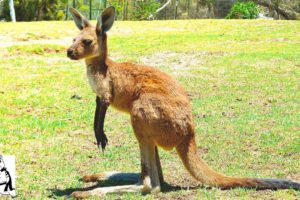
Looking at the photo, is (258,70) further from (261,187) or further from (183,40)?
(261,187)

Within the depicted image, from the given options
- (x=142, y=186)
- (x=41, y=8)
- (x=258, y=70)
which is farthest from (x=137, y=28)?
(x=142, y=186)

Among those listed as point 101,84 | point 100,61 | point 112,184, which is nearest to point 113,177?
point 112,184

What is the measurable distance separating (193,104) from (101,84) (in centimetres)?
448

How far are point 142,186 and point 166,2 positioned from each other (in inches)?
1343

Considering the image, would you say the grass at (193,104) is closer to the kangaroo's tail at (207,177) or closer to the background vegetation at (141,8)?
the kangaroo's tail at (207,177)

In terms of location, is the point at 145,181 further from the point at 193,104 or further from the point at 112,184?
the point at 193,104

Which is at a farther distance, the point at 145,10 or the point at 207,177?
the point at 145,10

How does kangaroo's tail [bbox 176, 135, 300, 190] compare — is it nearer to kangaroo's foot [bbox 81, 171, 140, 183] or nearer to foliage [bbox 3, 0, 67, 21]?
kangaroo's foot [bbox 81, 171, 140, 183]

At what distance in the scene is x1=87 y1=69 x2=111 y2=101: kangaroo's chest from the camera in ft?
15.6

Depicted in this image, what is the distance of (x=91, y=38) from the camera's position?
4703 mm

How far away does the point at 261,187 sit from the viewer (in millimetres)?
4574

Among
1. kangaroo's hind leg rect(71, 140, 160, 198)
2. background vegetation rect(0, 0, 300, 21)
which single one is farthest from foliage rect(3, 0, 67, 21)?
kangaroo's hind leg rect(71, 140, 160, 198)

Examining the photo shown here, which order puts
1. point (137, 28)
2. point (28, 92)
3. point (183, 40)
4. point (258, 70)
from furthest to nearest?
point (137, 28), point (183, 40), point (258, 70), point (28, 92)

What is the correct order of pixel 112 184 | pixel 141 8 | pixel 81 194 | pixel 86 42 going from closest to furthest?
pixel 81 194
pixel 86 42
pixel 112 184
pixel 141 8
